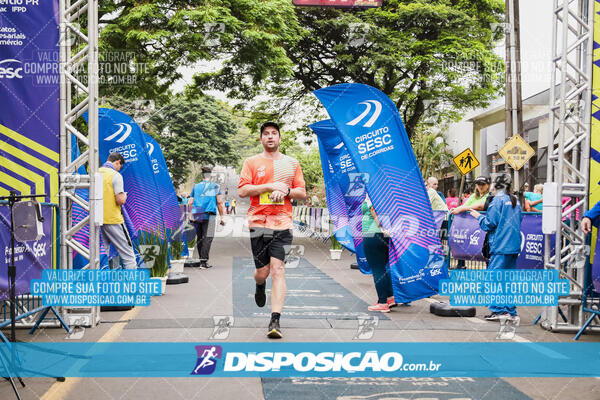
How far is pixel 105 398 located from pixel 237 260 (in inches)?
477

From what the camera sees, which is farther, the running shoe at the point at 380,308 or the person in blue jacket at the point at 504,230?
the running shoe at the point at 380,308

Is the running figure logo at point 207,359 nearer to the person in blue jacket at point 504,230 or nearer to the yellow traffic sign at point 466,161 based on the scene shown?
the person in blue jacket at point 504,230

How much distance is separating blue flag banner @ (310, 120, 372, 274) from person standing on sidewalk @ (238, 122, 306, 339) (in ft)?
14.5

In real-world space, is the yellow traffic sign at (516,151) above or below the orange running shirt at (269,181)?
above

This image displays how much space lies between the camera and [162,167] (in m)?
14.4

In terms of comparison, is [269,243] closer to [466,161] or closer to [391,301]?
[391,301]

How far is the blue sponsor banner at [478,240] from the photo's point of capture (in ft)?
30.9

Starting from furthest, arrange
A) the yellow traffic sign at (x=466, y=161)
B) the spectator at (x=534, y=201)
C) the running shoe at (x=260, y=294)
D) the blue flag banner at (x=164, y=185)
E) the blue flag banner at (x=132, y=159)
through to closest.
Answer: the yellow traffic sign at (x=466, y=161) < the spectator at (x=534, y=201) < the blue flag banner at (x=164, y=185) < the blue flag banner at (x=132, y=159) < the running shoe at (x=260, y=294)

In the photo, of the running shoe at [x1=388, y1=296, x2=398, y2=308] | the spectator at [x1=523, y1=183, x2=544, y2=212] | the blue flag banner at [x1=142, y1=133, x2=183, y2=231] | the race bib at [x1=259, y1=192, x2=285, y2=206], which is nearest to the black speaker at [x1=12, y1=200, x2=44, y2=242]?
the race bib at [x1=259, y1=192, x2=285, y2=206]

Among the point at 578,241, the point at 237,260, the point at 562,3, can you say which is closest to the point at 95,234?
the point at 578,241

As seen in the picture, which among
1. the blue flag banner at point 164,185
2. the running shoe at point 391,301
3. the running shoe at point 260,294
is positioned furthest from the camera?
the blue flag banner at point 164,185

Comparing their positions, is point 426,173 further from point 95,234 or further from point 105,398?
point 105,398

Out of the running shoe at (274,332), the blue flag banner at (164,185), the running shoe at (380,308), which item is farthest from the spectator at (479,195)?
the blue flag banner at (164,185)

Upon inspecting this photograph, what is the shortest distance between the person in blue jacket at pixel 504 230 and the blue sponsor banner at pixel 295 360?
5.20 ft
